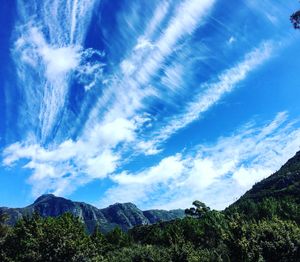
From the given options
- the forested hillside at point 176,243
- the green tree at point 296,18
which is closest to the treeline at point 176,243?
the forested hillside at point 176,243

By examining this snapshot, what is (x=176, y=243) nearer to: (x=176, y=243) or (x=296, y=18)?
(x=176, y=243)

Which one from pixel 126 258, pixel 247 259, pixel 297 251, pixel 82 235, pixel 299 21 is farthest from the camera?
pixel 126 258

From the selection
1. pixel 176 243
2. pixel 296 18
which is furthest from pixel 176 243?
pixel 296 18

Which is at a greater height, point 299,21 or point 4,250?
point 4,250

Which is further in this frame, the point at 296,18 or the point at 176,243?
the point at 176,243

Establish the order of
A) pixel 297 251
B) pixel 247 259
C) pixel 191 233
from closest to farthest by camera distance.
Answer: pixel 247 259 < pixel 297 251 < pixel 191 233

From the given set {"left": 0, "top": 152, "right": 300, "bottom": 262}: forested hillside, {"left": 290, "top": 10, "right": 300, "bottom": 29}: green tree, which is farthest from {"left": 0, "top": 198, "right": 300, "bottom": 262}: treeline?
{"left": 290, "top": 10, "right": 300, "bottom": 29}: green tree

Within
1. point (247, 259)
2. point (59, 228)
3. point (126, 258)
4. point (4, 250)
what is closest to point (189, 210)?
point (126, 258)

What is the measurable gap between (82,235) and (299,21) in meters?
39.9

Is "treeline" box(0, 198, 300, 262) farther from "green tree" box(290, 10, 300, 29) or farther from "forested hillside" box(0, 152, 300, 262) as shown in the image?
"green tree" box(290, 10, 300, 29)

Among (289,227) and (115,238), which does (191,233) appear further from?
(289,227)

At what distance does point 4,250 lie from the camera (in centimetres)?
5925

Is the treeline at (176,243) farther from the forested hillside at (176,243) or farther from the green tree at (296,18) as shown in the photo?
the green tree at (296,18)

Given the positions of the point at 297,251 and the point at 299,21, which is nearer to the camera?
the point at 299,21
